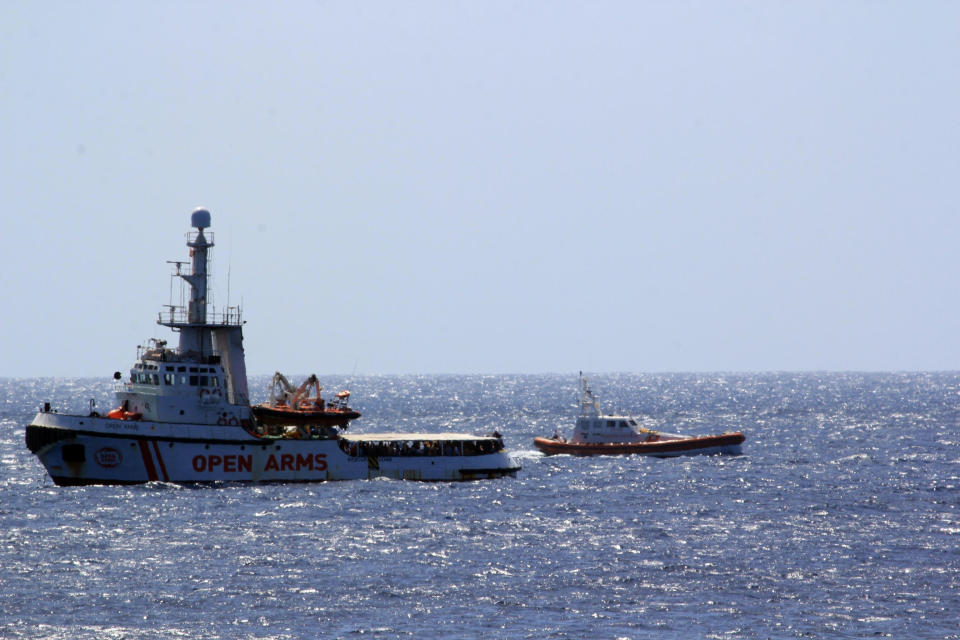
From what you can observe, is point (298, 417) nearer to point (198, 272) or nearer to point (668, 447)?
point (198, 272)

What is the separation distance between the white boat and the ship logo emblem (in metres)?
0.05

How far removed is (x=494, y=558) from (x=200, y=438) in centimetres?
2543

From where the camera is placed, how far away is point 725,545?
2100 inches

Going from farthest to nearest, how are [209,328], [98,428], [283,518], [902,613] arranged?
1. [209,328]
2. [98,428]
3. [283,518]
4. [902,613]

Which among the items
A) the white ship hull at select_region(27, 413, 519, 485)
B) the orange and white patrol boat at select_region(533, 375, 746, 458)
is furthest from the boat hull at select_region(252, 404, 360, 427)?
the orange and white patrol boat at select_region(533, 375, 746, 458)

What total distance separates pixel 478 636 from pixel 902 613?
13823 millimetres

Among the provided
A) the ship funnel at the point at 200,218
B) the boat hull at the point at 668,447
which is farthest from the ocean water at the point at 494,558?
the ship funnel at the point at 200,218

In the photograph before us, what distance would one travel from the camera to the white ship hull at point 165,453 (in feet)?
225

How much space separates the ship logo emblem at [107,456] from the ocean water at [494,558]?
1399mm

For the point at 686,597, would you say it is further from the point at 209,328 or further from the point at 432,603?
the point at 209,328

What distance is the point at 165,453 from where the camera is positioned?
69.1 meters

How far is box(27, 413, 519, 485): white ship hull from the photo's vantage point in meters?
68.4

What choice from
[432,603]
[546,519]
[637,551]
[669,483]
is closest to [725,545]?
[637,551]

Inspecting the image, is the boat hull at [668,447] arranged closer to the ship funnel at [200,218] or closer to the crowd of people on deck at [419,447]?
the crowd of people on deck at [419,447]
